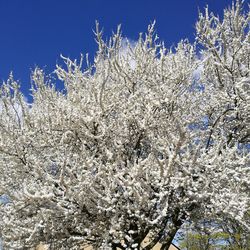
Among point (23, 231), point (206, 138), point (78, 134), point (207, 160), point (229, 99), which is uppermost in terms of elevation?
point (229, 99)

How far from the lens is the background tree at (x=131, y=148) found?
7625mm

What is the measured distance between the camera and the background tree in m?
7.62

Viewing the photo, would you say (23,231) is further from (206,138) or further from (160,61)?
(160,61)

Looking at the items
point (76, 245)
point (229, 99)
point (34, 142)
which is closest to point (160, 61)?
point (229, 99)

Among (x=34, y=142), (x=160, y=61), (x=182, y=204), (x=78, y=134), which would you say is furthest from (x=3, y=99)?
(x=182, y=204)

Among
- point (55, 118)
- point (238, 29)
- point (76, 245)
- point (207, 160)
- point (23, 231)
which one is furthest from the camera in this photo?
point (238, 29)

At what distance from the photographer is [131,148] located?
9.65 m

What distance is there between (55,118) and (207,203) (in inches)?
164

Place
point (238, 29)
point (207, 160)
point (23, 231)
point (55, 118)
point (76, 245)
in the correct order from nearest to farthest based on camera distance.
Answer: point (207, 160), point (23, 231), point (76, 245), point (55, 118), point (238, 29)

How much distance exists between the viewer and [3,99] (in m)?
10.2

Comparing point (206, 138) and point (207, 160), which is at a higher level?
point (206, 138)

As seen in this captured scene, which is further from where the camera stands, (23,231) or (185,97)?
(185,97)

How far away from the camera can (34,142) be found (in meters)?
9.85

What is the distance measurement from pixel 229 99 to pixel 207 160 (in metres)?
3.01
